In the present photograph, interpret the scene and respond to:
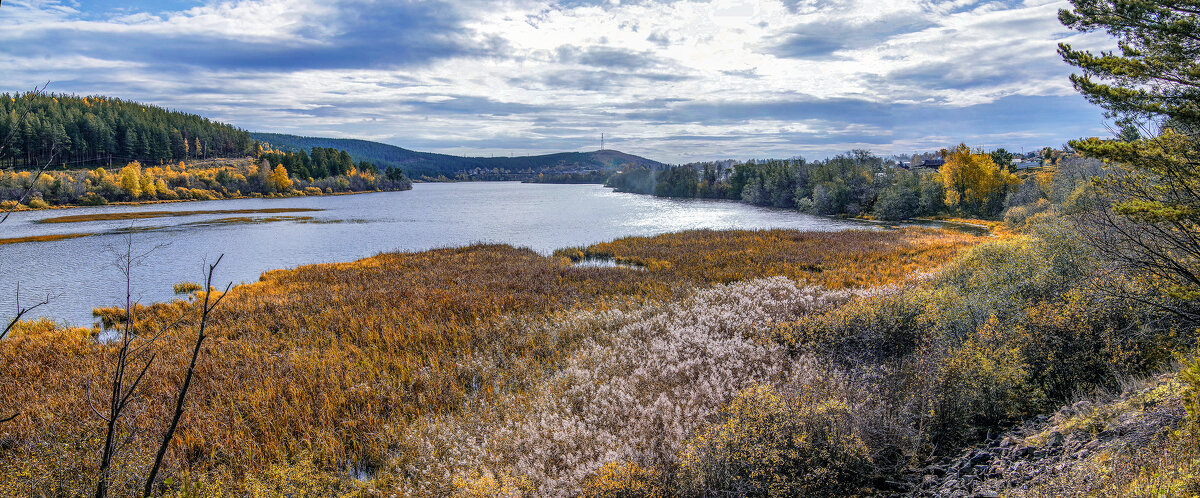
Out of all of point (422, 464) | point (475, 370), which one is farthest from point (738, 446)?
point (475, 370)

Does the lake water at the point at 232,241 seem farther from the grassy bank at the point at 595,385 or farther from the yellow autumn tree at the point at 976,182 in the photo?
the yellow autumn tree at the point at 976,182

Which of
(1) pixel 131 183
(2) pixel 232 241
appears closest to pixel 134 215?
(1) pixel 131 183

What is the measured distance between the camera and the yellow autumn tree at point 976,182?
63219 mm

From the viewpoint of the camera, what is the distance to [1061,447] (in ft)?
25.3

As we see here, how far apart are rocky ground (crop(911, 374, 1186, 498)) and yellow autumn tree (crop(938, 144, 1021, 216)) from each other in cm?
6658

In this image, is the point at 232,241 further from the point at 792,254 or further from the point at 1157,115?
the point at 1157,115

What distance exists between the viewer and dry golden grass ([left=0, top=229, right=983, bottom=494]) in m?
9.40

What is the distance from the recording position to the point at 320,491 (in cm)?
809

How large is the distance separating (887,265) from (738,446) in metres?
23.6

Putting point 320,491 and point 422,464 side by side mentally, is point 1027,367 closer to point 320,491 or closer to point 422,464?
point 422,464

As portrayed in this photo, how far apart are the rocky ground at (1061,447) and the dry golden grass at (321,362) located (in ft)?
27.8

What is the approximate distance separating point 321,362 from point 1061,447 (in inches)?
600

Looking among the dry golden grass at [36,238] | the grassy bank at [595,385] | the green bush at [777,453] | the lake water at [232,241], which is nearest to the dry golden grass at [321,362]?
the grassy bank at [595,385]

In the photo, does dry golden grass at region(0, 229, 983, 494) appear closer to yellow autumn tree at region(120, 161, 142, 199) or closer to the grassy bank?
the grassy bank
